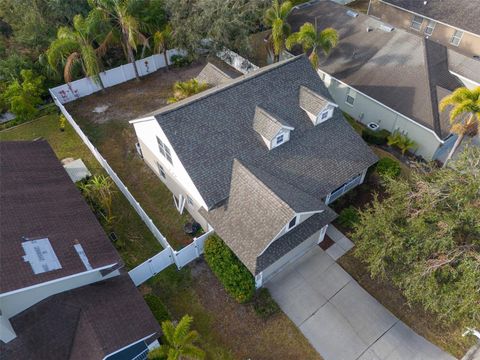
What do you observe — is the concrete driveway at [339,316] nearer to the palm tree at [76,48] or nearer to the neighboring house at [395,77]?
the neighboring house at [395,77]

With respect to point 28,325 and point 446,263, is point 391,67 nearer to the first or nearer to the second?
point 446,263

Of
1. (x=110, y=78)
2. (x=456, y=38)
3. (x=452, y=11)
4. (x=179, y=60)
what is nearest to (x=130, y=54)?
(x=110, y=78)

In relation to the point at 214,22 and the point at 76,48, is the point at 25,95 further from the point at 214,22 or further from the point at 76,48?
the point at 214,22

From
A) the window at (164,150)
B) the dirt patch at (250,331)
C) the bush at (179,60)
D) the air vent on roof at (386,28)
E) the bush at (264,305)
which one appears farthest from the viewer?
the bush at (179,60)

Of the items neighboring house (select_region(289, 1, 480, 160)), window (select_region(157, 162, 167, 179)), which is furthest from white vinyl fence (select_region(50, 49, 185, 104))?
neighboring house (select_region(289, 1, 480, 160))

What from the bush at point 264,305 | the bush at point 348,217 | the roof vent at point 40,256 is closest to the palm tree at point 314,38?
the bush at point 348,217

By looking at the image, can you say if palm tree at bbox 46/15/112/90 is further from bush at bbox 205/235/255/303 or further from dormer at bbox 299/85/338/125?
bush at bbox 205/235/255/303
